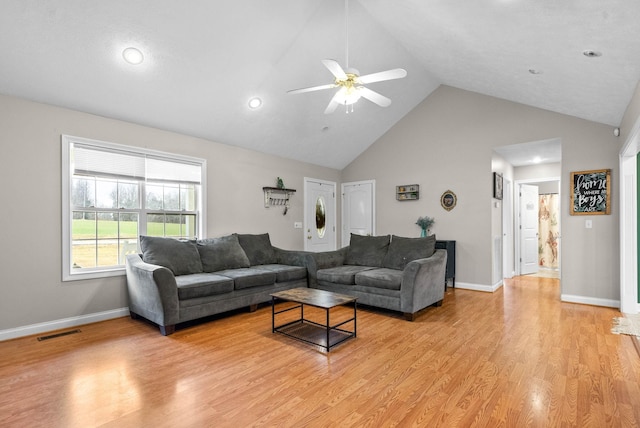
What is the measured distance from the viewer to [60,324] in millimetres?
3541

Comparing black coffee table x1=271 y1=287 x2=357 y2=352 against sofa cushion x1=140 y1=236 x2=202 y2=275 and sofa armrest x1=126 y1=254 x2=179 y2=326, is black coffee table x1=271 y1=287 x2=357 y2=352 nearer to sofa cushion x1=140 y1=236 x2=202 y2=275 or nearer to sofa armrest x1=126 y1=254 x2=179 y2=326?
sofa armrest x1=126 y1=254 x2=179 y2=326

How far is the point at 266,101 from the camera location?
4.62m

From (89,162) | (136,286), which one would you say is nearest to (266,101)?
(89,162)

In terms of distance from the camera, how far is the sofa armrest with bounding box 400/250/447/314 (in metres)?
3.81

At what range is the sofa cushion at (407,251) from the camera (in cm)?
453

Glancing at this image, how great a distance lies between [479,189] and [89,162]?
5.63m

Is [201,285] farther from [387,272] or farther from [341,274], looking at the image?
[387,272]

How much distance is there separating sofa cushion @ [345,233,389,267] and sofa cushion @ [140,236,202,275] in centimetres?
228

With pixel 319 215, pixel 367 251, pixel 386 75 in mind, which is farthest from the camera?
pixel 319 215

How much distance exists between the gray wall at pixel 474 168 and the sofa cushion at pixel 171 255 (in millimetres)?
3900


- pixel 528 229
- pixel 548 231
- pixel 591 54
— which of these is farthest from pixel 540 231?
pixel 591 54

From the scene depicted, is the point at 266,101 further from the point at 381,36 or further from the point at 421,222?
the point at 421,222

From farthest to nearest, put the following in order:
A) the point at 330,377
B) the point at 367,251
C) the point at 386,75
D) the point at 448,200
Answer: the point at 448,200 < the point at 367,251 < the point at 386,75 < the point at 330,377

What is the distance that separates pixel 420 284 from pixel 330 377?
Answer: 1.87 meters
